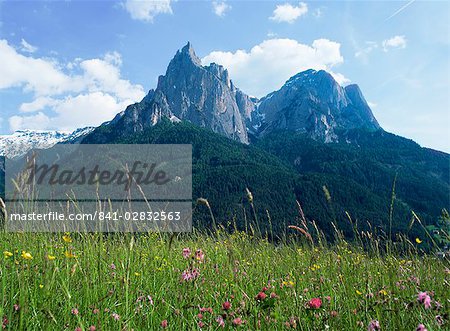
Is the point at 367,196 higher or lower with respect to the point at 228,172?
lower

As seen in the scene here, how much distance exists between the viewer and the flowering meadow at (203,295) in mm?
2189

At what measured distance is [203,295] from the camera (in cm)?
332

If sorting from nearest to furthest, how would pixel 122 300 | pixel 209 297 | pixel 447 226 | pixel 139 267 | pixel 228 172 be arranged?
pixel 122 300
pixel 209 297
pixel 139 267
pixel 447 226
pixel 228 172

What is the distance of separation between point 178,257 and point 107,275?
1680 mm

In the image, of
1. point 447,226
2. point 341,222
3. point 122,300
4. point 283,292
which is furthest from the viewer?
point 341,222

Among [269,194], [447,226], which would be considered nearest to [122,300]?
[447,226]

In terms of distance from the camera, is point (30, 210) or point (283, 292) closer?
point (283, 292)

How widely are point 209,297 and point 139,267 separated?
4.08 ft

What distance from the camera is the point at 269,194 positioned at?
17725cm

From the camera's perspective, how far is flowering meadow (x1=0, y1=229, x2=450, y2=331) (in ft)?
7.18

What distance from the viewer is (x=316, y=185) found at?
184m

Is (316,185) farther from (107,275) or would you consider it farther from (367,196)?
(107,275)

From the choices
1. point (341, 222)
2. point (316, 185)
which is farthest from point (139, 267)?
point (316, 185)

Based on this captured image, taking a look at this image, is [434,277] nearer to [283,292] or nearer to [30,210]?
[283,292]
